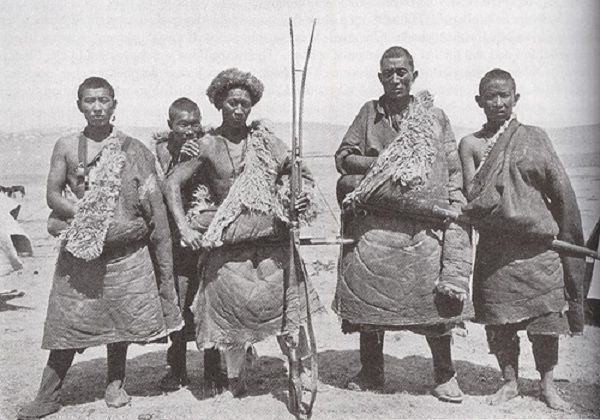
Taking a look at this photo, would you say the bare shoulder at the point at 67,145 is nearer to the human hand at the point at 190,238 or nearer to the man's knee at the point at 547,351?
the human hand at the point at 190,238

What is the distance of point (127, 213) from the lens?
3879 mm

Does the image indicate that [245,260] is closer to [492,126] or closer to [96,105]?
[96,105]

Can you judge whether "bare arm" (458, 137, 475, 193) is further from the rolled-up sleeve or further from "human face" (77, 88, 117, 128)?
"human face" (77, 88, 117, 128)

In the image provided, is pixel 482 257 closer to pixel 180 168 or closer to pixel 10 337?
pixel 180 168

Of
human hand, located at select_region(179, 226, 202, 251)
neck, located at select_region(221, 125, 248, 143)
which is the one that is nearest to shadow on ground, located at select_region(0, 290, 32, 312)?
human hand, located at select_region(179, 226, 202, 251)

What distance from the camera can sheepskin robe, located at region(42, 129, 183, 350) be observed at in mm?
3801

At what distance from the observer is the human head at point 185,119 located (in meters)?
4.50

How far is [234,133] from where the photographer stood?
4.11 metres

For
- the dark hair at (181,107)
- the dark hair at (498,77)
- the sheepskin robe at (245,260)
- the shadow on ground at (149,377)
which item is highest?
the dark hair at (498,77)

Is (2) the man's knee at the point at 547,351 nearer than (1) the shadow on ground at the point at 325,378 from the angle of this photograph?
Yes

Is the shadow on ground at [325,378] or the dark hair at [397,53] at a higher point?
the dark hair at [397,53]

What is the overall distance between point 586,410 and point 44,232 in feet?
41.0

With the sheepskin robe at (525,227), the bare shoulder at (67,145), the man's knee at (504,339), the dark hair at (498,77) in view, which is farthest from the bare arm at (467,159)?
the bare shoulder at (67,145)

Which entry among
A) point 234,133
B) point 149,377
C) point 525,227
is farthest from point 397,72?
point 149,377
